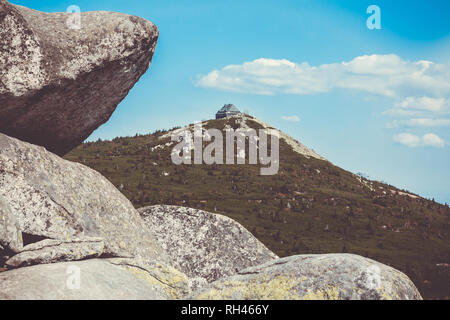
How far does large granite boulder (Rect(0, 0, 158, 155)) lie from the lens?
11359mm

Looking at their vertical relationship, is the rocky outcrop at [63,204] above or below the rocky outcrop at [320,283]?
above

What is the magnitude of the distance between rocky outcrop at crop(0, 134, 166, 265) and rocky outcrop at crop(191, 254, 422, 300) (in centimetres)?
377

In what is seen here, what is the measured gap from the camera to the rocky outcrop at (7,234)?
9109mm

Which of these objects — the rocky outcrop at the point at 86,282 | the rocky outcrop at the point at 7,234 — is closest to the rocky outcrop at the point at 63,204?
the rocky outcrop at the point at 7,234

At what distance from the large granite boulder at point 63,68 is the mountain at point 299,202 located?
31.8m

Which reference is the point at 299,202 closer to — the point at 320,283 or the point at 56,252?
the point at 56,252

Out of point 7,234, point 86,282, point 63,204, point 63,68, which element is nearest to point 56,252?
point 7,234

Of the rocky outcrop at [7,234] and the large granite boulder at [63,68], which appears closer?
the rocky outcrop at [7,234]

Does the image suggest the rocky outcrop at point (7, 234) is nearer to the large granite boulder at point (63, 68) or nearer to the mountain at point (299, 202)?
the large granite boulder at point (63, 68)

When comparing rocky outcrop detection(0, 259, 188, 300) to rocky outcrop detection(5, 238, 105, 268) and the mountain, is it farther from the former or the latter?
the mountain

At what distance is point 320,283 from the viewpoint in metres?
7.41

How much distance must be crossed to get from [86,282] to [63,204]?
4.49m

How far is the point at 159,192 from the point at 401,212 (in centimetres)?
3829
